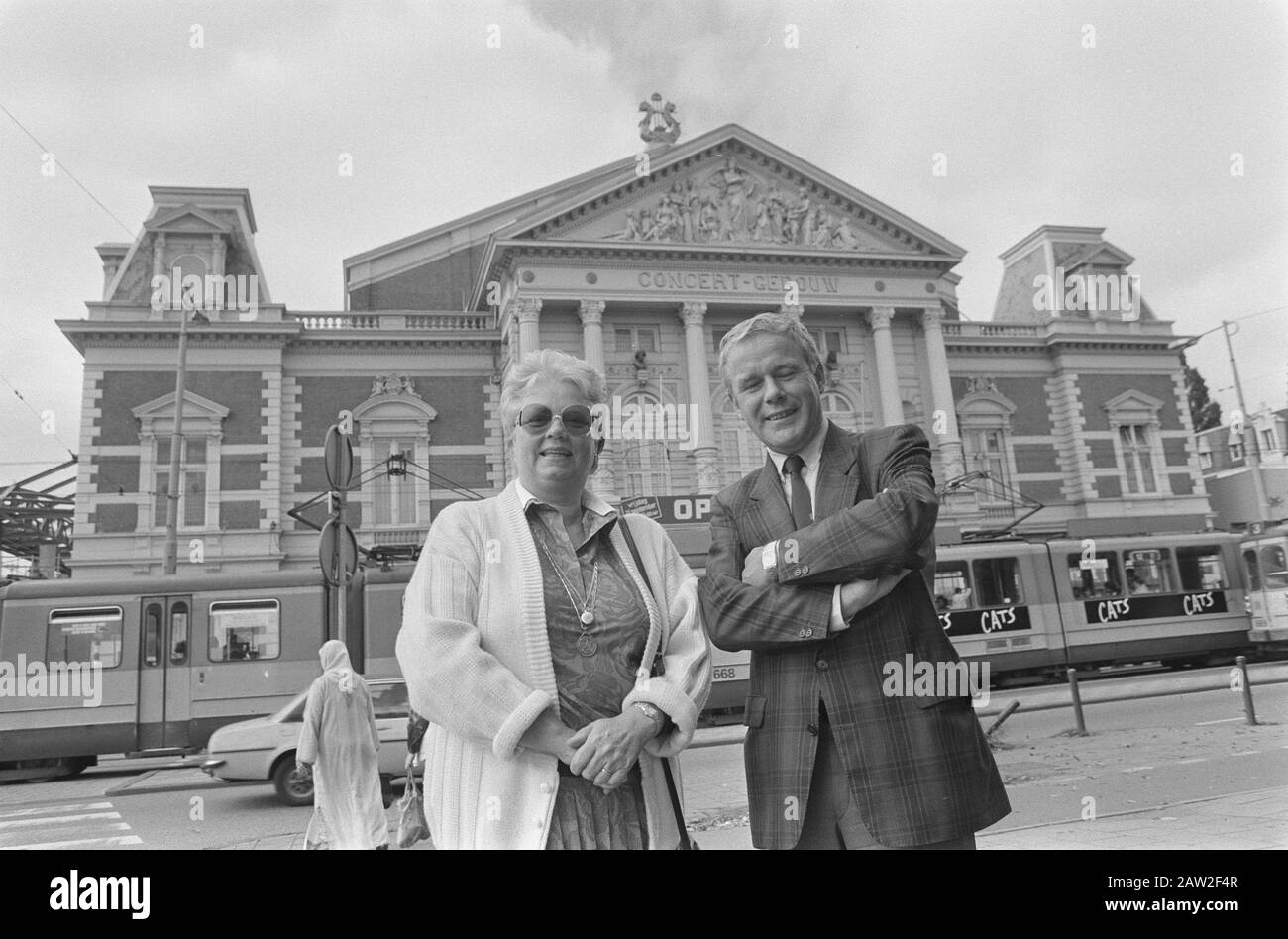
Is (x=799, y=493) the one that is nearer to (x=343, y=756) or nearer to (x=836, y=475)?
(x=836, y=475)

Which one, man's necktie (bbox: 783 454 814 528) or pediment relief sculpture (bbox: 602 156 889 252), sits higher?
pediment relief sculpture (bbox: 602 156 889 252)

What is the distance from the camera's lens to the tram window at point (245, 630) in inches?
590

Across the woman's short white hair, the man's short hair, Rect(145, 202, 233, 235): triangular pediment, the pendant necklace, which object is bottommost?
the pendant necklace

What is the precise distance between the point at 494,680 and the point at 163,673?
14.6m

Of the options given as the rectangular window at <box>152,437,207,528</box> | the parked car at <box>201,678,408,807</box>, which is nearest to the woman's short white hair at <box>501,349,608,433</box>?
the parked car at <box>201,678,408,807</box>

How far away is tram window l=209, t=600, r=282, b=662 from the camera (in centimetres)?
1498

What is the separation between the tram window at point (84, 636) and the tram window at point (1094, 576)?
17687 millimetres

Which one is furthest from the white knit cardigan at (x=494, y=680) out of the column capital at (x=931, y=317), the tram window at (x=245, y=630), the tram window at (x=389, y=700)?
the column capital at (x=931, y=317)

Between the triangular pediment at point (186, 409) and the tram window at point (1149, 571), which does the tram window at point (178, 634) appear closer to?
the triangular pediment at point (186, 409)

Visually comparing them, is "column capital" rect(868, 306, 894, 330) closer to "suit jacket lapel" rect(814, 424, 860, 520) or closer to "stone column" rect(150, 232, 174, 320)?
"stone column" rect(150, 232, 174, 320)

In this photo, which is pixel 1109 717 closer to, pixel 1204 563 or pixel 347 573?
pixel 1204 563

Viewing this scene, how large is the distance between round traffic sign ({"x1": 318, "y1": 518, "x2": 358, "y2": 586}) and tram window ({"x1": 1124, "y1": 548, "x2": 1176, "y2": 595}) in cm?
1698

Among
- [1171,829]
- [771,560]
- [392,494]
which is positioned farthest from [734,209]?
[771,560]
